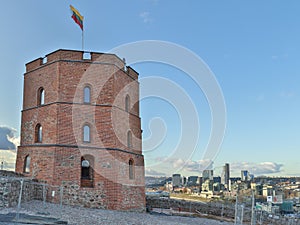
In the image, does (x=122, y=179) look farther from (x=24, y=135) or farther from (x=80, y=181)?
(x=24, y=135)

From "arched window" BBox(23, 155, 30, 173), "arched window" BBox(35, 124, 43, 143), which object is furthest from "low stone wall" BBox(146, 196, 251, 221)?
"arched window" BBox(35, 124, 43, 143)

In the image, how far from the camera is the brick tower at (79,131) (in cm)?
1950

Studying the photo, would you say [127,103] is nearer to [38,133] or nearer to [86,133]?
[86,133]

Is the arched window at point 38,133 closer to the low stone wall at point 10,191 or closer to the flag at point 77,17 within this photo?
the low stone wall at point 10,191

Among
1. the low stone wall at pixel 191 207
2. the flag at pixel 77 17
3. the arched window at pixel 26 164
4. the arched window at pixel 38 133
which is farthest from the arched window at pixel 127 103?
the low stone wall at pixel 191 207

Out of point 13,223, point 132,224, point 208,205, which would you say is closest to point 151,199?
point 208,205

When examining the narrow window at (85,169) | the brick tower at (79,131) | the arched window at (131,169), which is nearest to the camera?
the brick tower at (79,131)

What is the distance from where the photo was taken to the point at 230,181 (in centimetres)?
6494

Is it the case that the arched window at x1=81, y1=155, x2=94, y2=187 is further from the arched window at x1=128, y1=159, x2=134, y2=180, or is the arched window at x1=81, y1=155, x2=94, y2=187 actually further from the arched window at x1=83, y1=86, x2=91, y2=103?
the arched window at x1=83, y1=86, x2=91, y2=103

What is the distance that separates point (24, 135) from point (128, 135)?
22.3 feet

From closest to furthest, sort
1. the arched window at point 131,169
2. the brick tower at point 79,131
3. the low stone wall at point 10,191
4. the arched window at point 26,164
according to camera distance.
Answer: the low stone wall at point 10,191
the brick tower at point 79,131
the arched window at point 26,164
the arched window at point 131,169

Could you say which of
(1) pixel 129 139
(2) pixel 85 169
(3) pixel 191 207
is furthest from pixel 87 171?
(3) pixel 191 207

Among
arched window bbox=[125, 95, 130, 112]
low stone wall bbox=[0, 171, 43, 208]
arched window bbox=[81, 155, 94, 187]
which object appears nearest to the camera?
low stone wall bbox=[0, 171, 43, 208]

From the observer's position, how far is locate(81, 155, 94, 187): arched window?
20.2 m
